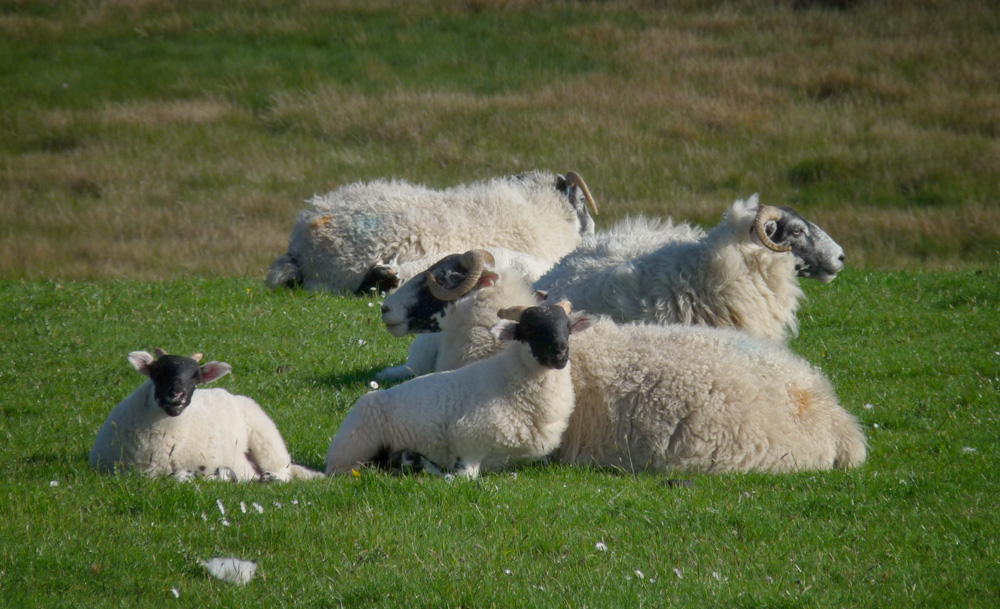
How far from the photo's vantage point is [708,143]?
75.4 feet

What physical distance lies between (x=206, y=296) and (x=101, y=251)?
7.30 meters

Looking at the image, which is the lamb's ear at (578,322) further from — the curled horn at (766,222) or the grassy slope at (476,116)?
the grassy slope at (476,116)

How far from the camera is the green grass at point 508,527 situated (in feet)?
13.6

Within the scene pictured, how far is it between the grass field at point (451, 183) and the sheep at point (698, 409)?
31cm

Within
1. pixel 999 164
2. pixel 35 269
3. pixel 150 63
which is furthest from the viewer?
pixel 150 63

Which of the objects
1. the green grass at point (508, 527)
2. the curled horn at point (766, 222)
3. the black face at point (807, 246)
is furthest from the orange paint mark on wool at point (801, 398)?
the black face at point (807, 246)

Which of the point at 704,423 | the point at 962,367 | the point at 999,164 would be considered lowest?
the point at 999,164

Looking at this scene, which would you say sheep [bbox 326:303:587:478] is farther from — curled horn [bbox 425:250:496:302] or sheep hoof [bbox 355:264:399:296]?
sheep hoof [bbox 355:264:399:296]

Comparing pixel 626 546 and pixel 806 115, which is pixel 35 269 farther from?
pixel 806 115

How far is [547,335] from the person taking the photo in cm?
577

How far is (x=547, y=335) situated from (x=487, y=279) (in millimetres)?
1795

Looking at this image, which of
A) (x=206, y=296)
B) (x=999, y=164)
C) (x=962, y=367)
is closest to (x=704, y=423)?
(x=962, y=367)

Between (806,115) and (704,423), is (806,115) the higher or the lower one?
the lower one

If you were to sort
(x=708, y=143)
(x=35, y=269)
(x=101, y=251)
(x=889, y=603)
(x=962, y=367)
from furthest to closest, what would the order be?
(x=708, y=143) < (x=101, y=251) < (x=35, y=269) < (x=962, y=367) < (x=889, y=603)
